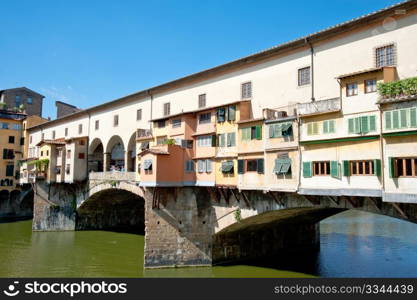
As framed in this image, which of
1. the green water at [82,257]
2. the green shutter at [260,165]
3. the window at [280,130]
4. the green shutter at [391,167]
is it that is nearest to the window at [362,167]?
the green shutter at [391,167]

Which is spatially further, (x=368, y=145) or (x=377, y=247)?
(x=377, y=247)

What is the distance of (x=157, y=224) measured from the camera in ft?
91.4

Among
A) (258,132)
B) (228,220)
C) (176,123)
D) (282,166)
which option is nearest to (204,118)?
(176,123)

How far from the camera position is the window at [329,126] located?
19500 mm

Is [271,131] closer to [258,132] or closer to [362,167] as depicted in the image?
[258,132]

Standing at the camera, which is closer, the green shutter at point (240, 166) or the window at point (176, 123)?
the green shutter at point (240, 166)

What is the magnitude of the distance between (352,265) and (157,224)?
15827 millimetres

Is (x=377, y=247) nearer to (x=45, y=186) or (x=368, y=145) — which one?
(x=368, y=145)

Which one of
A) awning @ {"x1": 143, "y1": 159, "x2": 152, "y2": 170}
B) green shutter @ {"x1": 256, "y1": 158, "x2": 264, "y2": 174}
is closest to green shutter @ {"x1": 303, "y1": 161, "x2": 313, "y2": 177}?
green shutter @ {"x1": 256, "y1": 158, "x2": 264, "y2": 174}

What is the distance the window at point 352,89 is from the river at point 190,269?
14.1m

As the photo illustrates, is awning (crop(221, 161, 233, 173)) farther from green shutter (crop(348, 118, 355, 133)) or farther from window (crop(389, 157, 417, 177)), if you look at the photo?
window (crop(389, 157, 417, 177))

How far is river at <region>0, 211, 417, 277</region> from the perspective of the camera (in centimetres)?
2711

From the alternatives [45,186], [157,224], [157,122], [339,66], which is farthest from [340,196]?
[45,186]

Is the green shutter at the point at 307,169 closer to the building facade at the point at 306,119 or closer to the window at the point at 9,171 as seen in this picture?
the building facade at the point at 306,119
